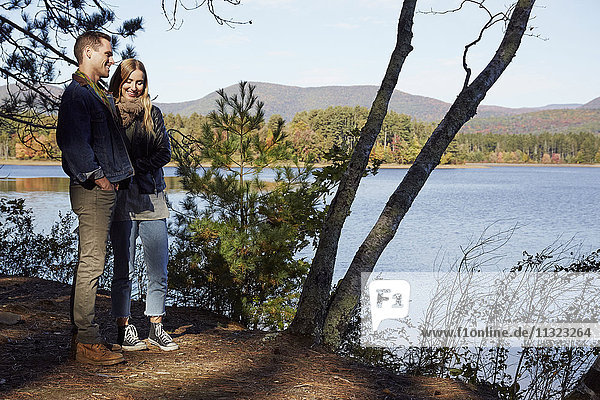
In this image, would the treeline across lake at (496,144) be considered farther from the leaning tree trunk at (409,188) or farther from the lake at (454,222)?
the leaning tree trunk at (409,188)

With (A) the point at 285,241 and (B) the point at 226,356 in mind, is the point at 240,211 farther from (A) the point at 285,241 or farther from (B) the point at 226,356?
(B) the point at 226,356

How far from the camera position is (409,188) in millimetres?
4391

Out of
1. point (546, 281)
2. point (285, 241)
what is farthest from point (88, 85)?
point (546, 281)

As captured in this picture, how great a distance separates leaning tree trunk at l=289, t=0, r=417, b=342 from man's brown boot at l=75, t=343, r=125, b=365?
161 centimetres

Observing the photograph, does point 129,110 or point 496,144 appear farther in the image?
point 496,144

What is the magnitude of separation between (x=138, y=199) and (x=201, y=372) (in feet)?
3.45

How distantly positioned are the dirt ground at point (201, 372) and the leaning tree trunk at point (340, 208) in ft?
0.78

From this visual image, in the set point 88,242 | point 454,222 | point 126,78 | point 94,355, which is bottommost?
point 454,222

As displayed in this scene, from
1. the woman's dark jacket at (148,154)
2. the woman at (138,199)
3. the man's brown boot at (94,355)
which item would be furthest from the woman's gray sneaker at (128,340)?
the woman's dark jacket at (148,154)

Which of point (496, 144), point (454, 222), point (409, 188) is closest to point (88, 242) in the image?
point (409, 188)

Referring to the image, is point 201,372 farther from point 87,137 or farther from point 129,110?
point 129,110

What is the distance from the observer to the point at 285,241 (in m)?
6.14

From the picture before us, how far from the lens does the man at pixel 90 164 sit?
9.34 feet

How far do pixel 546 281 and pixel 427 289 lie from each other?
3322 millimetres
